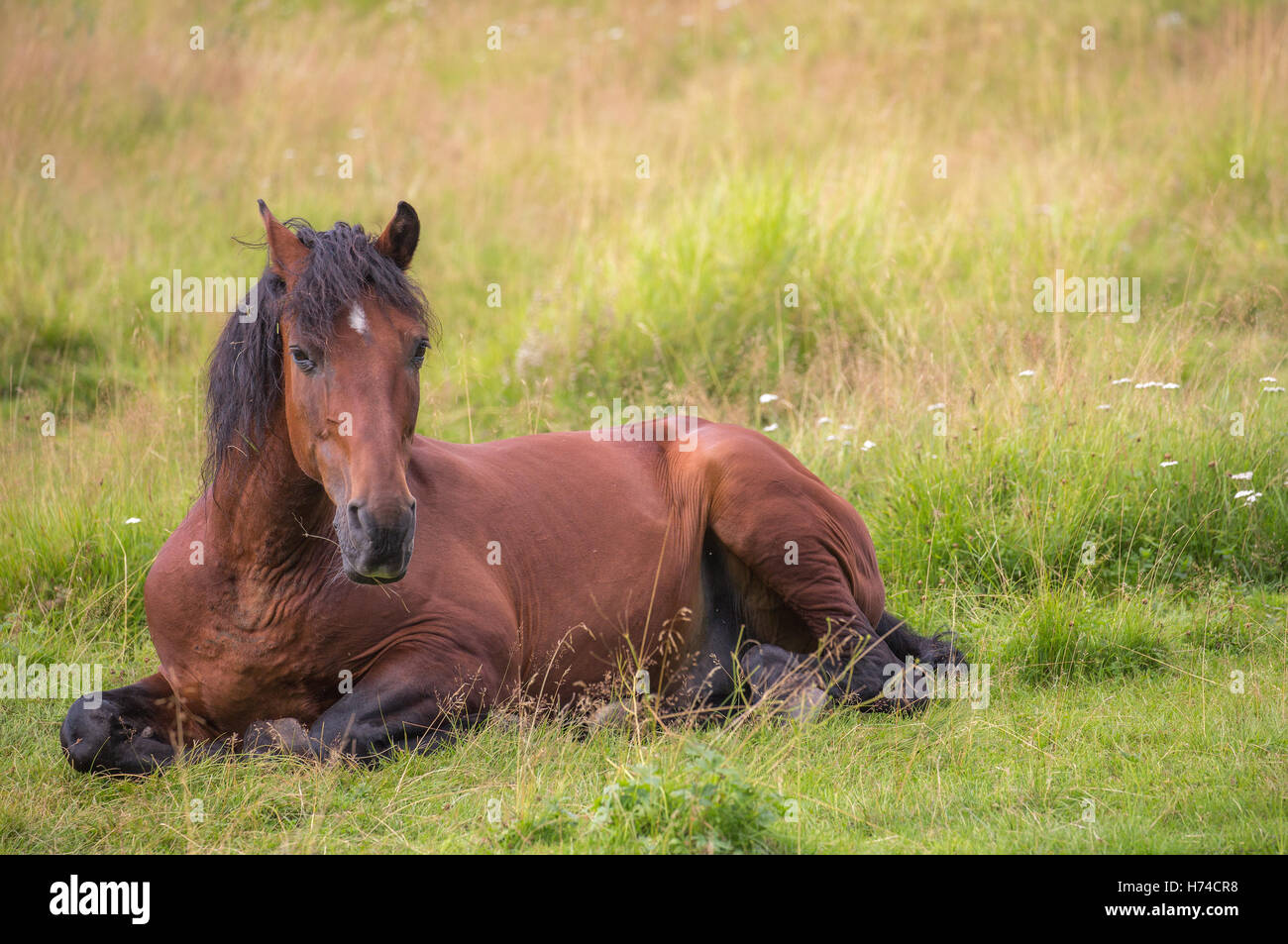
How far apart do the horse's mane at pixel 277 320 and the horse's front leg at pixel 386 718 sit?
3.15 feet

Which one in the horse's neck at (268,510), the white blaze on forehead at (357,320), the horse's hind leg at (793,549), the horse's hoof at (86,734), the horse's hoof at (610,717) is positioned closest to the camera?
the white blaze on forehead at (357,320)

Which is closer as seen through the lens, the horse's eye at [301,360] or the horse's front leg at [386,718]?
the horse's eye at [301,360]

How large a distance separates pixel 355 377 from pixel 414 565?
99 cm

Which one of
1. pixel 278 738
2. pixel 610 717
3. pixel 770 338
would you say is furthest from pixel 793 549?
pixel 770 338

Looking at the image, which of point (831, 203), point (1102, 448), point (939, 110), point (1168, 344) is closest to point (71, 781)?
point (1102, 448)

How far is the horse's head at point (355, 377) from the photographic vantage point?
373cm

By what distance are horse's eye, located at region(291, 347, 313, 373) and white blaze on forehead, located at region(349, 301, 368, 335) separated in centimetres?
19

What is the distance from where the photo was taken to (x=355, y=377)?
12.8 ft

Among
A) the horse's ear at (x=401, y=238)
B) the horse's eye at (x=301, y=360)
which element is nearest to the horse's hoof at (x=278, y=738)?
the horse's eye at (x=301, y=360)

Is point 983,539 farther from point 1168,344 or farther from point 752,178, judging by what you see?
point 752,178

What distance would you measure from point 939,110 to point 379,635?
36.8ft

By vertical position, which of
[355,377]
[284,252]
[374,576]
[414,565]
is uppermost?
[284,252]

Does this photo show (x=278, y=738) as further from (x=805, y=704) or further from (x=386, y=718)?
(x=805, y=704)

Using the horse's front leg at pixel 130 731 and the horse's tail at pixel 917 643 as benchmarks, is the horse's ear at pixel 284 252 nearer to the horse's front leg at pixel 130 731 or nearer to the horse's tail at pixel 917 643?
the horse's front leg at pixel 130 731
